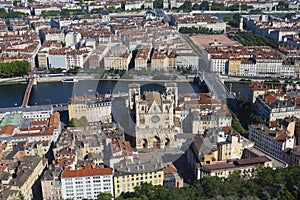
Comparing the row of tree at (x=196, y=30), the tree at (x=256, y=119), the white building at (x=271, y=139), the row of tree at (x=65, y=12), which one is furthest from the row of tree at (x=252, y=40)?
the row of tree at (x=65, y=12)

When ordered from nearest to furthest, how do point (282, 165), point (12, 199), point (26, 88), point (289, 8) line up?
point (12, 199) → point (282, 165) → point (26, 88) → point (289, 8)

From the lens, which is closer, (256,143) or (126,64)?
(256,143)

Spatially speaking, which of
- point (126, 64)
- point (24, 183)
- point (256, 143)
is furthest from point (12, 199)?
point (126, 64)

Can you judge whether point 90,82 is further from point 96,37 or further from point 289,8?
point 289,8

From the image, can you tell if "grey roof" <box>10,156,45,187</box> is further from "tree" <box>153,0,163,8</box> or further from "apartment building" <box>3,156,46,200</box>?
"tree" <box>153,0,163,8</box>

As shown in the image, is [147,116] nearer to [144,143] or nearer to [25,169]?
[144,143]

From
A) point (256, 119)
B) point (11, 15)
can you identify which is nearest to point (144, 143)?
point (256, 119)

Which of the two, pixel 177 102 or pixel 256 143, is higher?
Result: pixel 177 102

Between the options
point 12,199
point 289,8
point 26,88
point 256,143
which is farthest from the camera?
point 289,8
